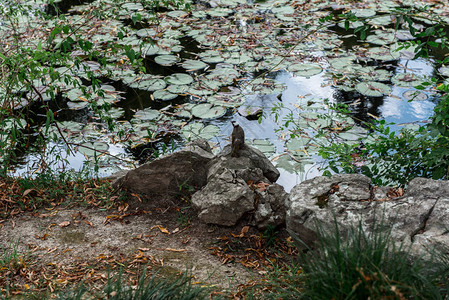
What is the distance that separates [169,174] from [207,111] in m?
1.51

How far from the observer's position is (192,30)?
20.8ft

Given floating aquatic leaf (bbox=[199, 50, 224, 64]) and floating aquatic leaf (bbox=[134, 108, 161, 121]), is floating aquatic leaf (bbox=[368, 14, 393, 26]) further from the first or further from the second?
floating aquatic leaf (bbox=[134, 108, 161, 121])

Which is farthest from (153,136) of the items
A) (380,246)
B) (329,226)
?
(380,246)

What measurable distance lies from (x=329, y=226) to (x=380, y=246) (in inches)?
19.4

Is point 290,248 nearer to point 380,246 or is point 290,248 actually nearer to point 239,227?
point 239,227

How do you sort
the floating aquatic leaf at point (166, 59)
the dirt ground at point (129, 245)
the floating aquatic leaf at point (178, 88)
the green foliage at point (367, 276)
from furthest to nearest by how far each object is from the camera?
the floating aquatic leaf at point (166, 59), the floating aquatic leaf at point (178, 88), the dirt ground at point (129, 245), the green foliage at point (367, 276)

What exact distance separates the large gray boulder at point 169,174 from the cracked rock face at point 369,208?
34.4 inches

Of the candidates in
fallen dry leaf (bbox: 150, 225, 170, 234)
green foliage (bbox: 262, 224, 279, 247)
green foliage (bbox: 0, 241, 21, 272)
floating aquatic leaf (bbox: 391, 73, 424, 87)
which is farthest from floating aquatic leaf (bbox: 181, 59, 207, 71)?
green foliage (bbox: 0, 241, 21, 272)

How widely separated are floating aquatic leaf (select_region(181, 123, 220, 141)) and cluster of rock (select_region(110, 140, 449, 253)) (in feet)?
2.76

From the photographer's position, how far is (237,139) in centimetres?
305

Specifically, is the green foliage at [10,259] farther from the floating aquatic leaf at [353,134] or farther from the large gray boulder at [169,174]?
the floating aquatic leaf at [353,134]

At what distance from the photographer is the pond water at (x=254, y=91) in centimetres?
420

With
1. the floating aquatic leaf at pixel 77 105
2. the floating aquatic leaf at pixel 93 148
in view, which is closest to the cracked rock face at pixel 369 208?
the floating aquatic leaf at pixel 93 148

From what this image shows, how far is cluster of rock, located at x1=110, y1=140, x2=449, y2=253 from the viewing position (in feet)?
7.20
